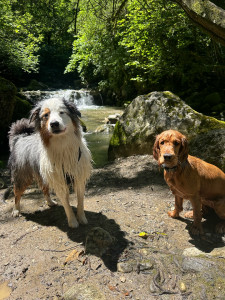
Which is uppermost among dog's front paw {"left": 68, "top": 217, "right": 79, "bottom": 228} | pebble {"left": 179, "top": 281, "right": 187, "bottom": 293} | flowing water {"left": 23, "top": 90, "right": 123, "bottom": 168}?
flowing water {"left": 23, "top": 90, "right": 123, "bottom": 168}

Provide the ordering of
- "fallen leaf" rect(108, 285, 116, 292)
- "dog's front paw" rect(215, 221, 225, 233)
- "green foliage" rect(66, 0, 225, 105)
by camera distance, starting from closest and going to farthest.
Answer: "fallen leaf" rect(108, 285, 116, 292) < "dog's front paw" rect(215, 221, 225, 233) < "green foliage" rect(66, 0, 225, 105)

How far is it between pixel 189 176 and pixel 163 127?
8.62 ft

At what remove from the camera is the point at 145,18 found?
9.07m

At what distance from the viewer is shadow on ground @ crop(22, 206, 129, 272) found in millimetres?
2623

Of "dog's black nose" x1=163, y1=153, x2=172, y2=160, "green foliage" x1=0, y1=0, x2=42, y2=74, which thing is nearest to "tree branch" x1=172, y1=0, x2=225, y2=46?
"dog's black nose" x1=163, y1=153, x2=172, y2=160

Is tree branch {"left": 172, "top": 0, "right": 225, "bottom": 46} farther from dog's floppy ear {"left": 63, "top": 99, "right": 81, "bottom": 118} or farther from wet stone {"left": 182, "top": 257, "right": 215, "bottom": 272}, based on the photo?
wet stone {"left": 182, "top": 257, "right": 215, "bottom": 272}

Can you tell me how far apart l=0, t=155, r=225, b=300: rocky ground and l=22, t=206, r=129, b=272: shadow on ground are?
1 centimetres

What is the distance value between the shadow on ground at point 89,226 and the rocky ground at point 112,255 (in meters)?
0.01

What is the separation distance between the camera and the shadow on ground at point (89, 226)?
2.62m

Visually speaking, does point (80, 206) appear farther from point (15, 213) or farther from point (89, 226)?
point (15, 213)

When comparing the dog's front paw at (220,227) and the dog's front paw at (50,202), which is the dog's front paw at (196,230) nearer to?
the dog's front paw at (220,227)

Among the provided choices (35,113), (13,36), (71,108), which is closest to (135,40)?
(13,36)

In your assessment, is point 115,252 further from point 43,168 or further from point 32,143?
point 32,143

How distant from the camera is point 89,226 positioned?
10.8 feet
